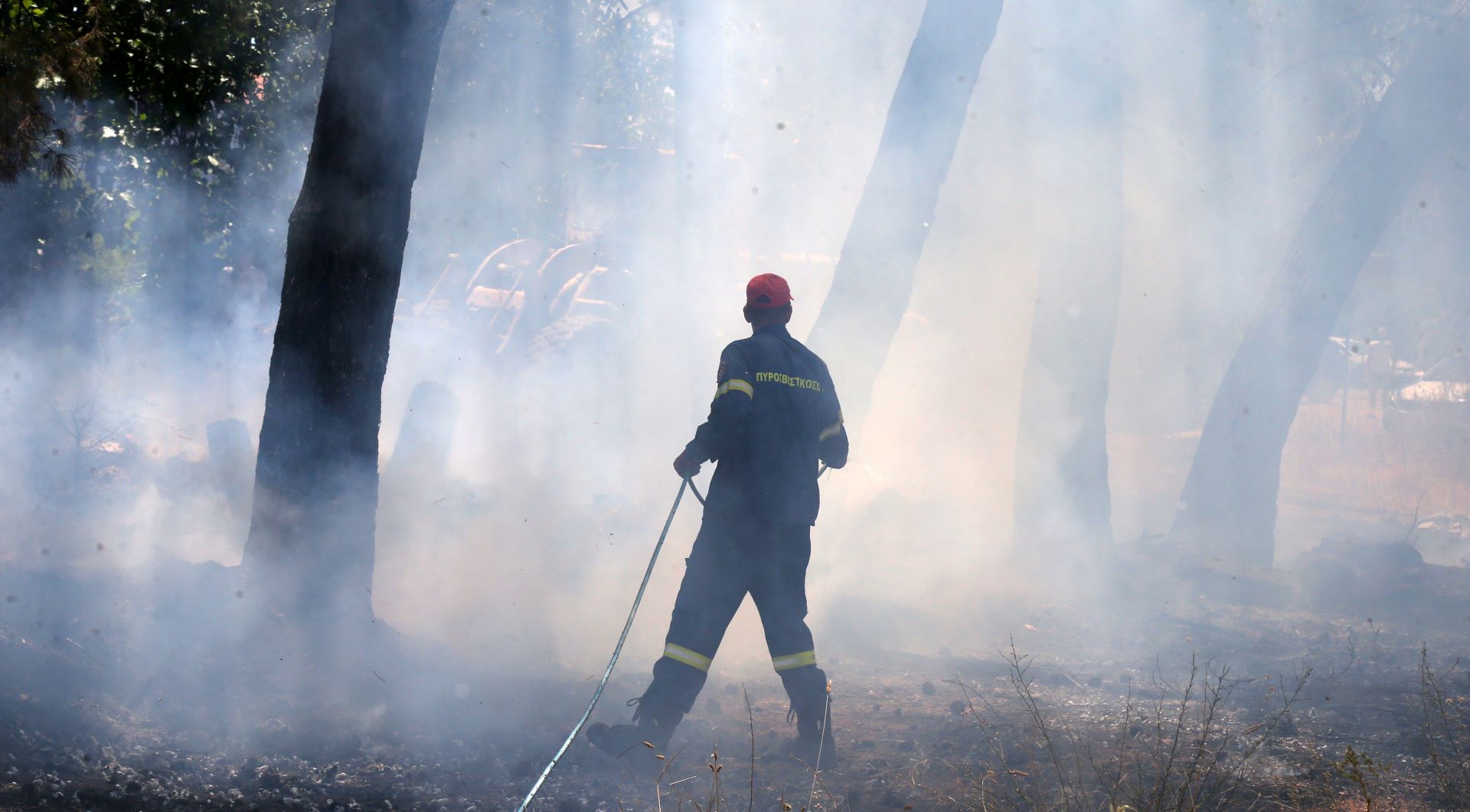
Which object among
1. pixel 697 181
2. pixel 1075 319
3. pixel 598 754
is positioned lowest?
pixel 598 754

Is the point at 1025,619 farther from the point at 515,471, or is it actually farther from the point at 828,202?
the point at 828,202

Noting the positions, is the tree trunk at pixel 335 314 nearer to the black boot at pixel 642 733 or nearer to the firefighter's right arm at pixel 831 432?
the black boot at pixel 642 733

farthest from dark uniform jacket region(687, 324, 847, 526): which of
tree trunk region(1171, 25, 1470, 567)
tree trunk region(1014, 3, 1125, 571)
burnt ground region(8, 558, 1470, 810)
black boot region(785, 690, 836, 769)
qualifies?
tree trunk region(1171, 25, 1470, 567)

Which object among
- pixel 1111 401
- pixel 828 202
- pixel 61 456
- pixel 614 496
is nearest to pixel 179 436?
pixel 61 456

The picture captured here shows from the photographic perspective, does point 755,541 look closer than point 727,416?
No

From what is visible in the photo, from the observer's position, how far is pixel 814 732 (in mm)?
3844

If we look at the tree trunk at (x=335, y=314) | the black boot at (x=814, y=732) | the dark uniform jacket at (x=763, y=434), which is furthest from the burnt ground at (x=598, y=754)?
the dark uniform jacket at (x=763, y=434)

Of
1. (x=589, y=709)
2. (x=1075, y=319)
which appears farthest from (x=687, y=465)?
(x=1075, y=319)

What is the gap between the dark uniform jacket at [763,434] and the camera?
3785 mm

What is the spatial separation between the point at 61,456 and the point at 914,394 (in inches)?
339

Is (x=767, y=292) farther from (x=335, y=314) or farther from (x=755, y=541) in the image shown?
(x=335, y=314)

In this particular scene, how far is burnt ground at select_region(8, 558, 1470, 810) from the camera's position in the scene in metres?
3.17

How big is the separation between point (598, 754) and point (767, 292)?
1.93 metres

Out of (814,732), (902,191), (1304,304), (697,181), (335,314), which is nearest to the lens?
(814,732)
